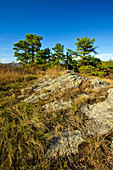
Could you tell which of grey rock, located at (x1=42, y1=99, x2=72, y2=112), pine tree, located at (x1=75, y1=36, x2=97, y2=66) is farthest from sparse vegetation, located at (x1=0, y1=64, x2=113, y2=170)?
pine tree, located at (x1=75, y1=36, x2=97, y2=66)

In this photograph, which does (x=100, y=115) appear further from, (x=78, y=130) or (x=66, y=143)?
(x=66, y=143)

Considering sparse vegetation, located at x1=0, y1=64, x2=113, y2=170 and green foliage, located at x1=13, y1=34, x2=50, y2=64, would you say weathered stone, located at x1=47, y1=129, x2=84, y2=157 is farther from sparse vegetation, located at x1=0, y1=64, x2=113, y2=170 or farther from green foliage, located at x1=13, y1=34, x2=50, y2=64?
green foliage, located at x1=13, y1=34, x2=50, y2=64

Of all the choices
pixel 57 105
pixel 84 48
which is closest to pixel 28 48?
pixel 84 48

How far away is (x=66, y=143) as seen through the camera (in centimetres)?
139

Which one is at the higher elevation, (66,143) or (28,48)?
(28,48)

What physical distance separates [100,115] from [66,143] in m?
1.08

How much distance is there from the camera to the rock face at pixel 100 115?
1591 mm

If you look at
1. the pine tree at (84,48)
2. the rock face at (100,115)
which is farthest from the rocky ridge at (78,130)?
the pine tree at (84,48)

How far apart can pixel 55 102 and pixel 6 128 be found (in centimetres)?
138

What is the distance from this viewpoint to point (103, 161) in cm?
111

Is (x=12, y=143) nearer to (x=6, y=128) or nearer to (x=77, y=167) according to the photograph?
(x=6, y=128)

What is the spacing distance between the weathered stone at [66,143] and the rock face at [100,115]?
31 cm

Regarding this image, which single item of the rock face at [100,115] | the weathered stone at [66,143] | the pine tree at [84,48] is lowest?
the weathered stone at [66,143]

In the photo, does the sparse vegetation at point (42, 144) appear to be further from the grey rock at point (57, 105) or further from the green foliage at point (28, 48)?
the green foliage at point (28, 48)
